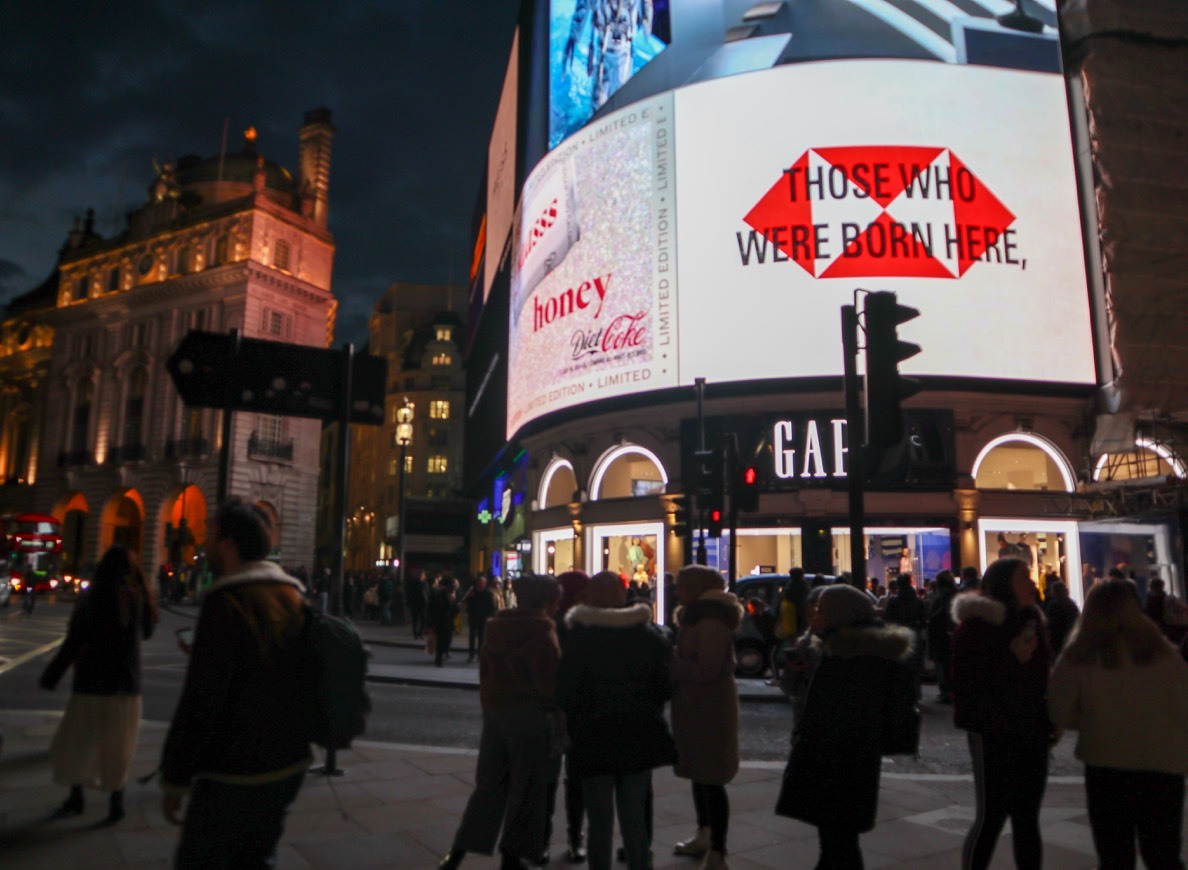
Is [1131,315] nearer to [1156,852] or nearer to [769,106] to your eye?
[769,106]

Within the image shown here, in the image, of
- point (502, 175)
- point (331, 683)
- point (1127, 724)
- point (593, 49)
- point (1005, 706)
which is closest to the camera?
point (331, 683)

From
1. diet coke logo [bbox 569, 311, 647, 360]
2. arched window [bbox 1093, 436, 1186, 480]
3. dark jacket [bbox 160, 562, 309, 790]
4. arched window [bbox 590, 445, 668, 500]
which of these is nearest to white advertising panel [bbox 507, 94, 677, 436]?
diet coke logo [bbox 569, 311, 647, 360]

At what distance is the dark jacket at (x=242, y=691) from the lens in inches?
124

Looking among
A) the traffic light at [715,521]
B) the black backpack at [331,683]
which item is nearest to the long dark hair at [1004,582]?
the black backpack at [331,683]

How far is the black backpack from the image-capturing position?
3.41m

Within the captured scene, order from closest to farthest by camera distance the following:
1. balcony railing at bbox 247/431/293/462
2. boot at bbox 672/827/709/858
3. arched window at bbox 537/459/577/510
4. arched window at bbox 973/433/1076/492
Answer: boot at bbox 672/827/709/858, arched window at bbox 973/433/1076/492, arched window at bbox 537/459/577/510, balcony railing at bbox 247/431/293/462

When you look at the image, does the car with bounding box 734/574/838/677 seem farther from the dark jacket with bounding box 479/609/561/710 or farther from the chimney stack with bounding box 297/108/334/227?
the chimney stack with bounding box 297/108/334/227

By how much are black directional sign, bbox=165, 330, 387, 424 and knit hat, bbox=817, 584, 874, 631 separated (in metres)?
4.68

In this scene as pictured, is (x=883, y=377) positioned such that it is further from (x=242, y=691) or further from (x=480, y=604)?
(x=480, y=604)

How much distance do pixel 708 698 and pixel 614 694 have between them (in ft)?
3.00

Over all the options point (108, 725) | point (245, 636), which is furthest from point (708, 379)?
point (245, 636)

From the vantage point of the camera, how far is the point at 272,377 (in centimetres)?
765

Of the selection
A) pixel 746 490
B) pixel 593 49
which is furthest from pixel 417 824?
pixel 593 49

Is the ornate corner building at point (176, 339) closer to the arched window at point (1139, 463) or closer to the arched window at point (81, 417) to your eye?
the arched window at point (81, 417)
